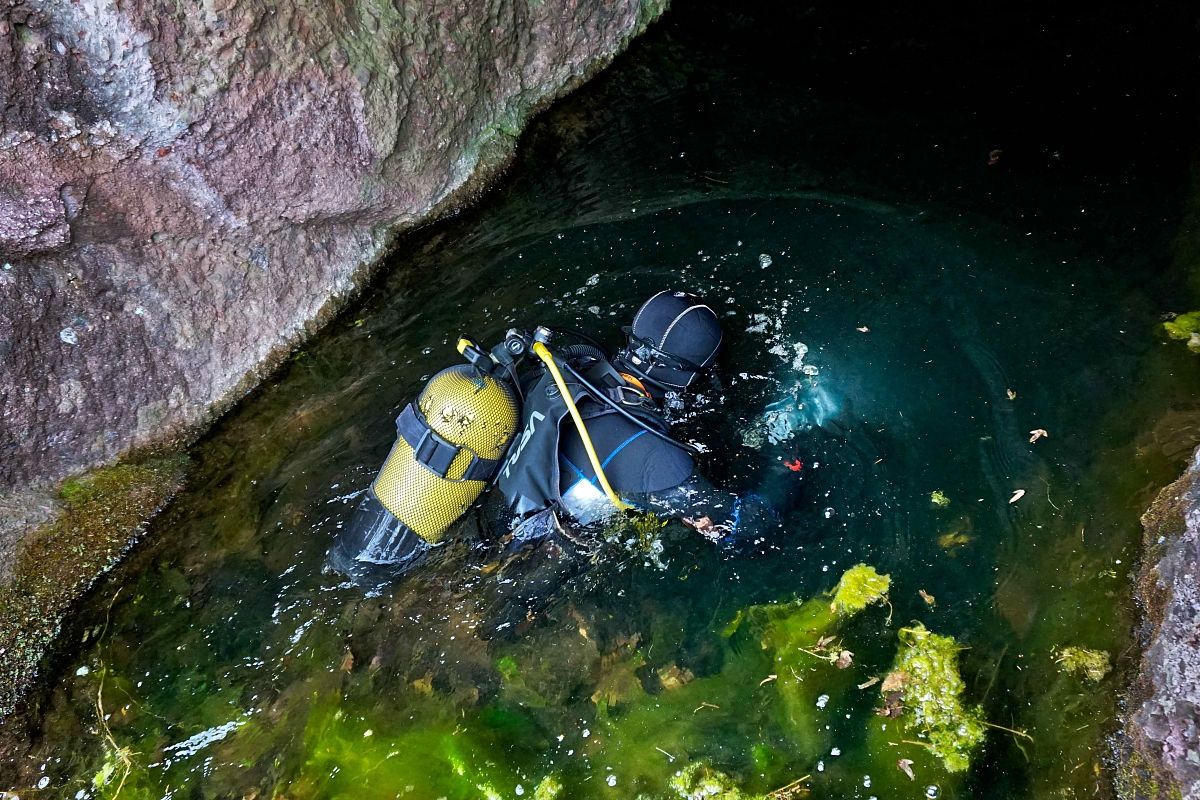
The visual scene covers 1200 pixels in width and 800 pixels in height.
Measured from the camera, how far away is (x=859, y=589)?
3760mm

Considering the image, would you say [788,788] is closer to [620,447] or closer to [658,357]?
[620,447]

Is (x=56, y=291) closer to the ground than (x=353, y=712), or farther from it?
farther from it

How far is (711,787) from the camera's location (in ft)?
10.9

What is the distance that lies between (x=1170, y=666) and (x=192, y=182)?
5428 millimetres

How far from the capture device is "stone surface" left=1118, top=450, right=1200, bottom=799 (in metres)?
2.84

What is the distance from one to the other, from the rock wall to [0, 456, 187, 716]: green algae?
136 mm

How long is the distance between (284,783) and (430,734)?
692 millimetres

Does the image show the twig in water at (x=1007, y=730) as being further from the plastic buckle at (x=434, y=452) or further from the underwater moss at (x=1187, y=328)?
the plastic buckle at (x=434, y=452)

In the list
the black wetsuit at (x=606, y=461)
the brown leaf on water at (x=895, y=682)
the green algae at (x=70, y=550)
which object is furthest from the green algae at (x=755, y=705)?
the green algae at (x=70, y=550)

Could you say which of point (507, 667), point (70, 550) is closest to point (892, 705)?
point (507, 667)

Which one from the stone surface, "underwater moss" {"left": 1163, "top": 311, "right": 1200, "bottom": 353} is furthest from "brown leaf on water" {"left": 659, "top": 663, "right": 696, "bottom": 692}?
"underwater moss" {"left": 1163, "top": 311, "right": 1200, "bottom": 353}

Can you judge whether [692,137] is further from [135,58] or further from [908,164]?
[135,58]

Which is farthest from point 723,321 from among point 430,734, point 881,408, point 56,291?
point 56,291

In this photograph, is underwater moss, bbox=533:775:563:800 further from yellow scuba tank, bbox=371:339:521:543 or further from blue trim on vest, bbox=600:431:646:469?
blue trim on vest, bbox=600:431:646:469
